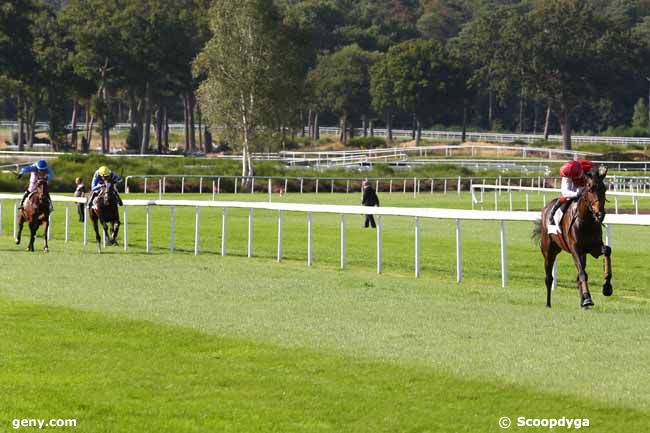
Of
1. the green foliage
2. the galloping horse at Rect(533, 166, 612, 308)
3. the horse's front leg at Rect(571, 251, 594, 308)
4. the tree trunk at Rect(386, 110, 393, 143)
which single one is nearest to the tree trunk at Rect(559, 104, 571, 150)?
the tree trunk at Rect(386, 110, 393, 143)

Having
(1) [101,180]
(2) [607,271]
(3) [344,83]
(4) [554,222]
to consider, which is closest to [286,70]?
(3) [344,83]

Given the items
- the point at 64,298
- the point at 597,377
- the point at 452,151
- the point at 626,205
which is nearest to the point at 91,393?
the point at 597,377

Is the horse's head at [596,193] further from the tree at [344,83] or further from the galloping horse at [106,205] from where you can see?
the tree at [344,83]

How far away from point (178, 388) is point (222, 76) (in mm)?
62809

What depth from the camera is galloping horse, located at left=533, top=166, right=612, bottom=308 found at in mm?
13633

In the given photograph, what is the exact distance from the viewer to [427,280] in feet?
59.9

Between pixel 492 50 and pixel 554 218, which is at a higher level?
pixel 492 50

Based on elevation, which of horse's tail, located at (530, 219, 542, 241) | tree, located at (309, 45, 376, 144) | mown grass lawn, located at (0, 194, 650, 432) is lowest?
mown grass lawn, located at (0, 194, 650, 432)

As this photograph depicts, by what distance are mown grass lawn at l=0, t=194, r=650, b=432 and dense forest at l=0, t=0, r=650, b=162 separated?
51163mm

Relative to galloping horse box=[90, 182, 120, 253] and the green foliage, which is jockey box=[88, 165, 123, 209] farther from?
the green foliage

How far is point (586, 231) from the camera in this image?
45.9ft

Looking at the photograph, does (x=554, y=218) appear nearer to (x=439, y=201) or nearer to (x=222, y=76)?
(x=439, y=201)

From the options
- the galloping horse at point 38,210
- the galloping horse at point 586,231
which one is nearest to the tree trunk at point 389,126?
the galloping horse at point 38,210

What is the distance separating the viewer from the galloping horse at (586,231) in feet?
44.7
